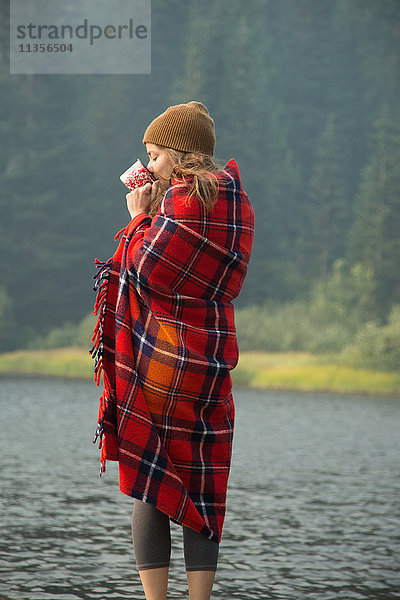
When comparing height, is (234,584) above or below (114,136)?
below

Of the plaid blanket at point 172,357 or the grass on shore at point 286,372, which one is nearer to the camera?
the plaid blanket at point 172,357

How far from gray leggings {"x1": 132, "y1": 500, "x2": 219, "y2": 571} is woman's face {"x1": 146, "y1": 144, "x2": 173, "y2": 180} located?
0.96 meters

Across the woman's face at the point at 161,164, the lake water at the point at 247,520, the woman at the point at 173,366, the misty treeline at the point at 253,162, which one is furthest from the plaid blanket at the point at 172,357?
the misty treeline at the point at 253,162

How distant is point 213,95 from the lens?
3756 cm

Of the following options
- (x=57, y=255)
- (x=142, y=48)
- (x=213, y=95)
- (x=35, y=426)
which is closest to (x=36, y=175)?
(x=57, y=255)

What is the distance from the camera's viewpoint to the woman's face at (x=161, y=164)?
2.77 metres

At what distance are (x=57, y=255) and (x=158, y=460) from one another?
35840 mm

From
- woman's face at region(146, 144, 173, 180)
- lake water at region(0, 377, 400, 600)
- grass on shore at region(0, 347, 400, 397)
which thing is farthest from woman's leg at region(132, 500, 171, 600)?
grass on shore at region(0, 347, 400, 397)

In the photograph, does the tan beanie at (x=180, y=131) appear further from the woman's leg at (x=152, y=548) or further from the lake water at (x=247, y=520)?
the lake water at (x=247, y=520)

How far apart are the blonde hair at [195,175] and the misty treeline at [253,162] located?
94.9ft

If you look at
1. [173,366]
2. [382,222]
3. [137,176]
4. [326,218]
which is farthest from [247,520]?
[326,218]

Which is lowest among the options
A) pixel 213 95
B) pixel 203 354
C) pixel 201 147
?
pixel 203 354

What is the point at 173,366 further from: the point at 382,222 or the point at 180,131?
the point at 382,222

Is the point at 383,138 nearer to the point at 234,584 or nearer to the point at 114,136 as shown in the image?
the point at 114,136
